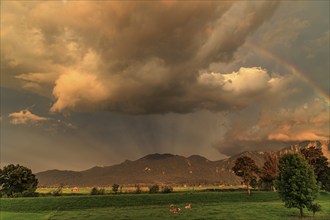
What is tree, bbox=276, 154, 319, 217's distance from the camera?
70.4 m

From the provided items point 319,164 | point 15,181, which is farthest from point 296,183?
point 15,181

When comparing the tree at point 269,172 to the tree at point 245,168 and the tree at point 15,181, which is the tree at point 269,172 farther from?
the tree at point 15,181

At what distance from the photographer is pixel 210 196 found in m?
117

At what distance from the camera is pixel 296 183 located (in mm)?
A: 72500

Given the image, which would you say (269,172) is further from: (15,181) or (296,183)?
(15,181)

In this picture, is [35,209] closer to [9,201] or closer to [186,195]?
[9,201]

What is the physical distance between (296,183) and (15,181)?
115130 mm

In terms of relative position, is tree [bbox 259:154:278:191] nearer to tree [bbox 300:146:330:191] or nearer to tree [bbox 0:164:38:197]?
tree [bbox 300:146:330:191]

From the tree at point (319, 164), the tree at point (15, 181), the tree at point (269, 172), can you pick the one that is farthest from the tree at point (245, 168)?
the tree at point (15, 181)

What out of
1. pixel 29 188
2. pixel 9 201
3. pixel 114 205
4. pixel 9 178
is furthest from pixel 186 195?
pixel 9 178

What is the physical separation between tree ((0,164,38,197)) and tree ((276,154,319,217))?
10338 cm

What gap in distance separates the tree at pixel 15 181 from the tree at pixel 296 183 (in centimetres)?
10338

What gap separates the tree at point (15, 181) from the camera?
136000mm

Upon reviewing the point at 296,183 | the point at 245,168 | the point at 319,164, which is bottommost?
the point at 296,183
